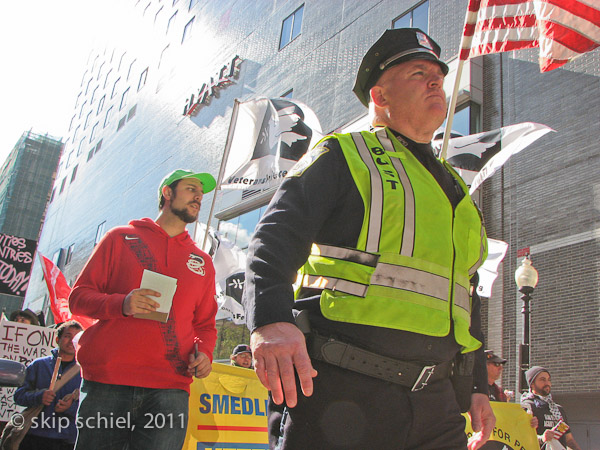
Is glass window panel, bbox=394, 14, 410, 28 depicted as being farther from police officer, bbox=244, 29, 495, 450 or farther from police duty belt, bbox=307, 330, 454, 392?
police duty belt, bbox=307, 330, 454, 392

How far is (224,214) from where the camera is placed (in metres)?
25.9

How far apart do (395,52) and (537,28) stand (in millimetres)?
4094

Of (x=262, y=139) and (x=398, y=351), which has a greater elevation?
(x=262, y=139)

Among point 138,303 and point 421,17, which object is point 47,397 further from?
point 421,17

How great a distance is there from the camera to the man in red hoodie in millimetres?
2852

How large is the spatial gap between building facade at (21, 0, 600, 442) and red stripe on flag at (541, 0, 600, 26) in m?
7.38

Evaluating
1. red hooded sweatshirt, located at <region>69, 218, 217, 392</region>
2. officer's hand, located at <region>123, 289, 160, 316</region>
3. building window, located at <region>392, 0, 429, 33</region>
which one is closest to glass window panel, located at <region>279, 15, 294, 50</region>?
building window, located at <region>392, 0, 429, 33</region>

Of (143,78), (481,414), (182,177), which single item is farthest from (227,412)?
(143,78)

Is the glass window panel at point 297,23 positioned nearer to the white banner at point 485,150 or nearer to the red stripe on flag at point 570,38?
the white banner at point 485,150

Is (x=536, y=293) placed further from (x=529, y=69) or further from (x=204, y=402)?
(x=204, y=402)

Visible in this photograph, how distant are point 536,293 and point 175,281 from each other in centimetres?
1114

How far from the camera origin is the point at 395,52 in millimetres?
2596

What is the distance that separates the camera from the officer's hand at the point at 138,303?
2.93 meters

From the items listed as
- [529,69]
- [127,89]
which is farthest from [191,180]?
[127,89]
